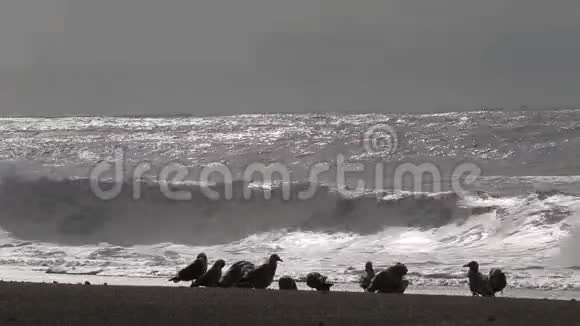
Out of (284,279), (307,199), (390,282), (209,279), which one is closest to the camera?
(390,282)

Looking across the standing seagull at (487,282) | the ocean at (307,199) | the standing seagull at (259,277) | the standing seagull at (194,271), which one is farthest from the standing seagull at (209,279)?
the ocean at (307,199)

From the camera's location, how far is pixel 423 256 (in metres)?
18.8

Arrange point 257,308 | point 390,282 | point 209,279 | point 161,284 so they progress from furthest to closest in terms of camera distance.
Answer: point 161,284 < point 209,279 < point 390,282 < point 257,308

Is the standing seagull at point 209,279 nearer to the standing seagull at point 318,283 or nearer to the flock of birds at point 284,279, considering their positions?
the flock of birds at point 284,279

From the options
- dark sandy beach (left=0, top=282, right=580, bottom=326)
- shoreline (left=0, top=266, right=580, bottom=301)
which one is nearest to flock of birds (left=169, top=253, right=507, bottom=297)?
shoreline (left=0, top=266, right=580, bottom=301)

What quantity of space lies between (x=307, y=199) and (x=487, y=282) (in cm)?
1434

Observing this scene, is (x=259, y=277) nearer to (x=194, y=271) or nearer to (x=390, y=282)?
(x=194, y=271)

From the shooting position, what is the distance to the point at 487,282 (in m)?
11.3

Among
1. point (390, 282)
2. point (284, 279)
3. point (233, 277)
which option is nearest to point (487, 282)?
point (390, 282)

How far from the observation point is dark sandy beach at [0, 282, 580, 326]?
7.91 m

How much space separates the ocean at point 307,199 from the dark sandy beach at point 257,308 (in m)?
4.92

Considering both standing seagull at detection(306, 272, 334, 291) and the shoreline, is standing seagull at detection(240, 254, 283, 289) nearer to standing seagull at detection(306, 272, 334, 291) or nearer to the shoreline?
standing seagull at detection(306, 272, 334, 291)

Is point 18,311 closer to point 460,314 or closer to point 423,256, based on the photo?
point 460,314

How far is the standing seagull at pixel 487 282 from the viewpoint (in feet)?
36.6
